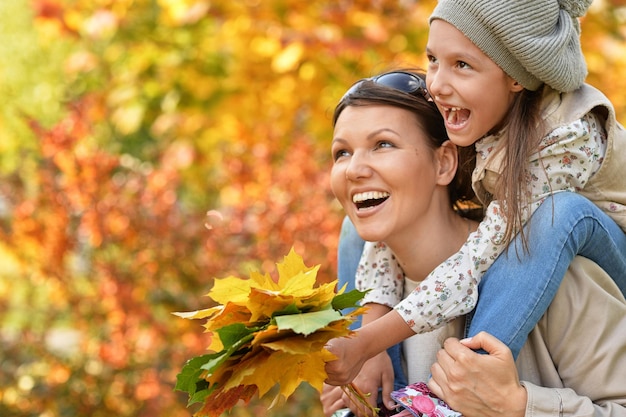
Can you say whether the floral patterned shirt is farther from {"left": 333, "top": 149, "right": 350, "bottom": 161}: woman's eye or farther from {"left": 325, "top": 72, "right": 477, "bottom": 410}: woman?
{"left": 333, "top": 149, "right": 350, "bottom": 161}: woman's eye

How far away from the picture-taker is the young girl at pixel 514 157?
2057 mm

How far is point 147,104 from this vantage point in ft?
17.1

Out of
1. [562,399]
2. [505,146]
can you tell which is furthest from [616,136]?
[562,399]

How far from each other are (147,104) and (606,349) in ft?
12.0

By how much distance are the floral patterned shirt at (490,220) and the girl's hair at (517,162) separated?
2cm

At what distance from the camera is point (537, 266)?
208 centimetres

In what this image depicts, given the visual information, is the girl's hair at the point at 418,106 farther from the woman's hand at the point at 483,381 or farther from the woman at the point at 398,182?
the woman's hand at the point at 483,381

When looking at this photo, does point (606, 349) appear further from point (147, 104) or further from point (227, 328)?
point (147, 104)

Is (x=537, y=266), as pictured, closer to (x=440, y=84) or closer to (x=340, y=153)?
(x=440, y=84)

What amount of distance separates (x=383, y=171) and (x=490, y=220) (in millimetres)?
295

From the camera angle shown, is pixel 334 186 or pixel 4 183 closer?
pixel 334 186

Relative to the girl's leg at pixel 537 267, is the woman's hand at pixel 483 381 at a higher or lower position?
lower

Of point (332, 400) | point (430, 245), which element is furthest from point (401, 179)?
point (332, 400)

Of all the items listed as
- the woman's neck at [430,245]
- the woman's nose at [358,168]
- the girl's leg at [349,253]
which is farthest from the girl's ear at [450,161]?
the girl's leg at [349,253]
